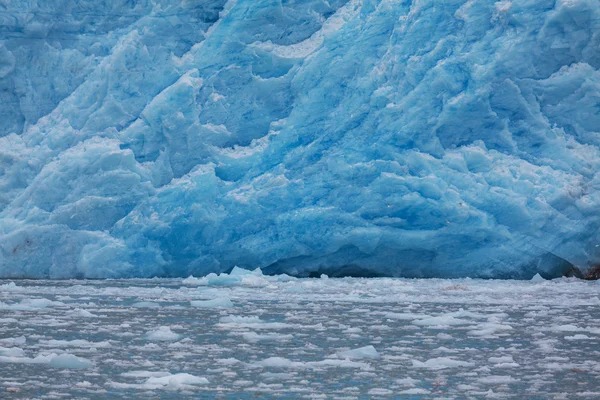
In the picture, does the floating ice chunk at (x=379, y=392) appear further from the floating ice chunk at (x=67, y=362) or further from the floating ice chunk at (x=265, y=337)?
the floating ice chunk at (x=265, y=337)

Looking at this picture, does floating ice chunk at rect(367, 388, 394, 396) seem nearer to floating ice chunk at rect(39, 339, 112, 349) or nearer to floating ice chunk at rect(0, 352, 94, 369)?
floating ice chunk at rect(0, 352, 94, 369)

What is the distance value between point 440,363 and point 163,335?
1864mm

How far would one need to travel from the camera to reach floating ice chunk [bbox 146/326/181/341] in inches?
218

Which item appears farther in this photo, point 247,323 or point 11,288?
point 11,288

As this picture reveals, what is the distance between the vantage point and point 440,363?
15.1 feet

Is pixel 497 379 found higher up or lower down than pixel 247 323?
lower down

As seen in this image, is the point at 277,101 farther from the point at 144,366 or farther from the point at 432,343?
the point at 144,366

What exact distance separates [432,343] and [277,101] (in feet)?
26.2

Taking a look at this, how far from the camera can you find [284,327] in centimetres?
618

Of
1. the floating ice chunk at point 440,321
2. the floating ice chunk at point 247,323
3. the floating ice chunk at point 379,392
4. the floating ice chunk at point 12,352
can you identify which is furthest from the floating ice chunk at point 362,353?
the floating ice chunk at point 12,352

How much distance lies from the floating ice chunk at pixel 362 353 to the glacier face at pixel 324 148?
22.7ft

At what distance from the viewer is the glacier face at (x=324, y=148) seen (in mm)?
11812

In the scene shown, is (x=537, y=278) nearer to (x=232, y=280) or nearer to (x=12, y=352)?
(x=232, y=280)

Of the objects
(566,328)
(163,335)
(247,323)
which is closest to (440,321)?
(566,328)
